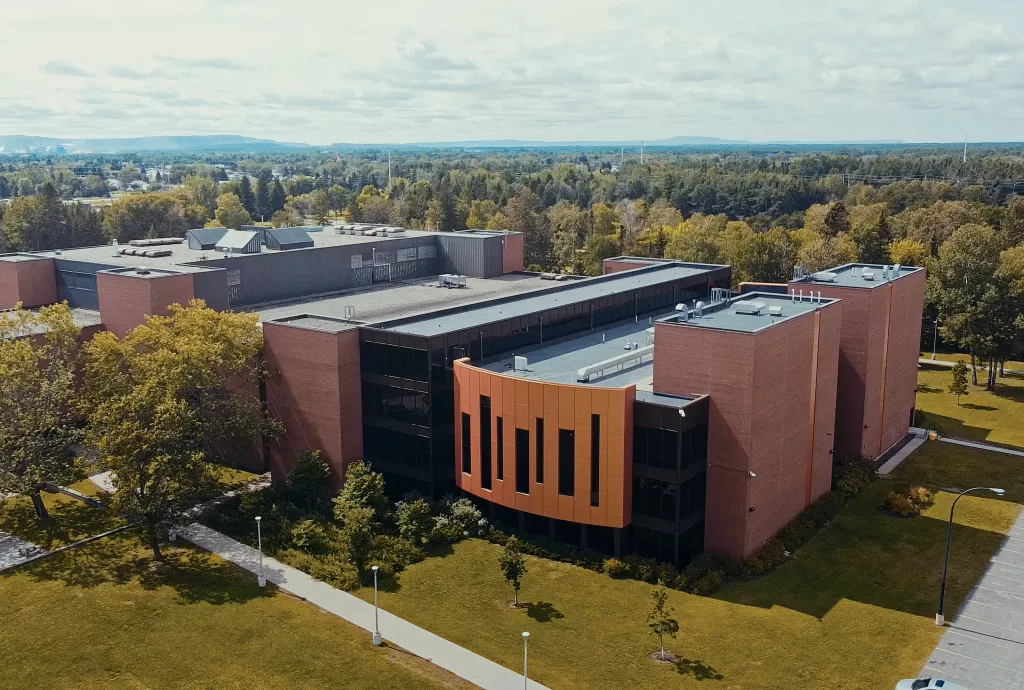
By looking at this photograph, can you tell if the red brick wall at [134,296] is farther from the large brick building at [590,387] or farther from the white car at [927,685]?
the white car at [927,685]

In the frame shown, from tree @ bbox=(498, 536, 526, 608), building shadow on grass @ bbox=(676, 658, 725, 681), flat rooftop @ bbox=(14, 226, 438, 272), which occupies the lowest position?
building shadow on grass @ bbox=(676, 658, 725, 681)

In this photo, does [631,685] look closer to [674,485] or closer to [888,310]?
[674,485]

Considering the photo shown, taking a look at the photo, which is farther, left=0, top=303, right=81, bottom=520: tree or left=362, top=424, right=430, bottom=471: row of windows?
left=362, top=424, right=430, bottom=471: row of windows

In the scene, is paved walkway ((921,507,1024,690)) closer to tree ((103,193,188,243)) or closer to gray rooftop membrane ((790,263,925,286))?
gray rooftop membrane ((790,263,925,286))

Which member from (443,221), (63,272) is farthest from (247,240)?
(443,221)

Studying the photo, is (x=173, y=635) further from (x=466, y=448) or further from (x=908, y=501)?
(x=908, y=501)

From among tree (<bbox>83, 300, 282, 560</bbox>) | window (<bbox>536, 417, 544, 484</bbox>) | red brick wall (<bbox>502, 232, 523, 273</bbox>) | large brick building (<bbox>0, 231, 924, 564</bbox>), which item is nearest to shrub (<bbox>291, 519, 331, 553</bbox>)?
large brick building (<bbox>0, 231, 924, 564</bbox>)

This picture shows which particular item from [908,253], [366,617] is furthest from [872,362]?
[908,253]
